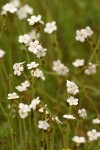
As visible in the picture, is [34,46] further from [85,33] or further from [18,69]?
[85,33]

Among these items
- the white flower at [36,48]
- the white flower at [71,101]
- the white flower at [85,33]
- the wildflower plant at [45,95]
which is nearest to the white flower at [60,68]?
the wildflower plant at [45,95]

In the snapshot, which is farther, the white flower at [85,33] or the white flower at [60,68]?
the white flower at [60,68]

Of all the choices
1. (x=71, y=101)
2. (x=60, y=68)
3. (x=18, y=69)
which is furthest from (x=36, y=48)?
(x=60, y=68)

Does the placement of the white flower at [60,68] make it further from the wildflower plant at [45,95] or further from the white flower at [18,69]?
the white flower at [18,69]

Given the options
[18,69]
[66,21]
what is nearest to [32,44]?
[18,69]

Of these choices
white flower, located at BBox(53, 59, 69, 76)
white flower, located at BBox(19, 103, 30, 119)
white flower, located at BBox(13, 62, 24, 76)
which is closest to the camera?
white flower, located at BBox(19, 103, 30, 119)

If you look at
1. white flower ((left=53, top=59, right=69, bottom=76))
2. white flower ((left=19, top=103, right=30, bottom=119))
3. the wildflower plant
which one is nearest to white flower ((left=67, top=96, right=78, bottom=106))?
the wildflower plant

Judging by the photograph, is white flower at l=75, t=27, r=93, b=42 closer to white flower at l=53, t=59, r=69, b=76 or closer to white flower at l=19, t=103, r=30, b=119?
white flower at l=53, t=59, r=69, b=76

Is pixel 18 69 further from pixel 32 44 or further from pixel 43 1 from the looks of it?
pixel 43 1

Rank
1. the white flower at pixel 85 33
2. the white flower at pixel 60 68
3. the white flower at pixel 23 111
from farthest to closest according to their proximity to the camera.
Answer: the white flower at pixel 60 68 < the white flower at pixel 85 33 < the white flower at pixel 23 111
